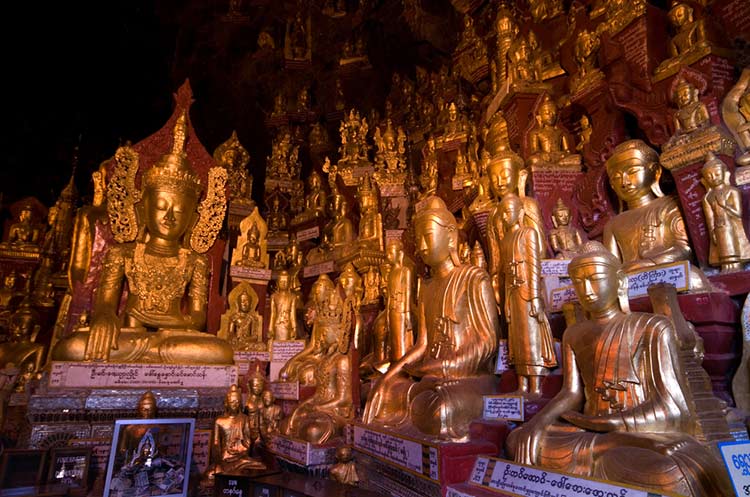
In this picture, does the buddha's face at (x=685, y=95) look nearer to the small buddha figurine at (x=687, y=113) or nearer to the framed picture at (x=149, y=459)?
the small buddha figurine at (x=687, y=113)

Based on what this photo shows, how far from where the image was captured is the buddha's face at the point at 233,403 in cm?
425

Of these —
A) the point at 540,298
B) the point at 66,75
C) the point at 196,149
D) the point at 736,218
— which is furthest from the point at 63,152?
the point at 736,218

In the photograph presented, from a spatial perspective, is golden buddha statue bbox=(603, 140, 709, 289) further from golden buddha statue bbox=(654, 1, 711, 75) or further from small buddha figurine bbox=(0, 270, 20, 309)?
small buddha figurine bbox=(0, 270, 20, 309)

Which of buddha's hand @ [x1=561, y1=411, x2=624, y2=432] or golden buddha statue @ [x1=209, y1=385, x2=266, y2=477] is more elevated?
buddha's hand @ [x1=561, y1=411, x2=624, y2=432]

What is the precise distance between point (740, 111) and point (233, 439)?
14.6ft

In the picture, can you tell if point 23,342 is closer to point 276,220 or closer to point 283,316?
point 283,316

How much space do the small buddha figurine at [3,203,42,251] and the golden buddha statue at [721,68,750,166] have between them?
11.1m

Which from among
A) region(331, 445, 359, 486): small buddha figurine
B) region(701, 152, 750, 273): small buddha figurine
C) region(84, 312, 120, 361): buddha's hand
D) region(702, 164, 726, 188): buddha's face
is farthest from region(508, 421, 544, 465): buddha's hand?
region(84, 312, 120, 361): buddha's hand

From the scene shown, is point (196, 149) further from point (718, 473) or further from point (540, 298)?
point (718, 473)

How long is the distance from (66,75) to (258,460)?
11.3 m

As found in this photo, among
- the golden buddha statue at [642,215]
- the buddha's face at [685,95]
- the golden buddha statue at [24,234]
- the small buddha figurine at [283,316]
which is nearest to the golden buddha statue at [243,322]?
the small buddha figurine at [283,316]

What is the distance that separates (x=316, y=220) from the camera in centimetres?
891

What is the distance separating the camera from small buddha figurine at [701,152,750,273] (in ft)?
9.62

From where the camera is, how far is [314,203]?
9.19m
